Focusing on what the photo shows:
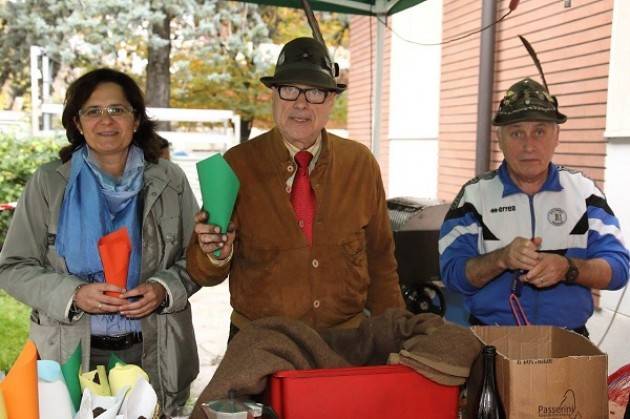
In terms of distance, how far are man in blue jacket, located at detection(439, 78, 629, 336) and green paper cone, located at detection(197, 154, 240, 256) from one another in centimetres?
94

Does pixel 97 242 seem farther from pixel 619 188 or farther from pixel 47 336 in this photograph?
pixel 619 188

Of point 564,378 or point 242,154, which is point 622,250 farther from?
point 242,154

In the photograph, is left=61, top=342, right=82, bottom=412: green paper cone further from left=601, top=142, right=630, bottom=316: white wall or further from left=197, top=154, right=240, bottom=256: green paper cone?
left=601, top=142, right=630, bottom=316: white wall

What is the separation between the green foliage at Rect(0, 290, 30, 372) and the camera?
4.94 metres

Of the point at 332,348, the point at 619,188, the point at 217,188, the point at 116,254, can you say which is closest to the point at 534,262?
the point at 332,348

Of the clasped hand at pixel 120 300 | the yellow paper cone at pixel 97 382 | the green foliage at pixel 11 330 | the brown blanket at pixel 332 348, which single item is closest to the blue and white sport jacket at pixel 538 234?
the brown blanket at pixel 332 348

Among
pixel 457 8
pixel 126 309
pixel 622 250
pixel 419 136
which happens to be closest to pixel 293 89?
pixel 126 309

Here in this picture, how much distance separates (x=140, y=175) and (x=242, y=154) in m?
0.46

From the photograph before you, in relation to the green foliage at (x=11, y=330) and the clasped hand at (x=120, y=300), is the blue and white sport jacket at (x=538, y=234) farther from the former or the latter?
the green foliage at (x=11, y=330)

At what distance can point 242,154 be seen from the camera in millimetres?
2139

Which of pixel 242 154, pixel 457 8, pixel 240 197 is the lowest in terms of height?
pixel 240 197

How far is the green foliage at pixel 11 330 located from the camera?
494 centimetres

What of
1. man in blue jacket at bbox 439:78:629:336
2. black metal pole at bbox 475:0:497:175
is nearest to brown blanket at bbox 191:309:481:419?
man in blue jacket at bbox 439:78:629:336

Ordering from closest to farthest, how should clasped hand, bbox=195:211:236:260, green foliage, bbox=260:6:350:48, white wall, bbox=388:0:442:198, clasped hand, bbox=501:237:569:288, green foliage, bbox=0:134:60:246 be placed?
clasped hand, bbox=195:211:236:260
clasped hand, bbox=501:237:569:288
green foliage, bbox=0:134:60:246
white wall, bbox=388:0:442:198
green foliage, bbox=260:6:350:48
